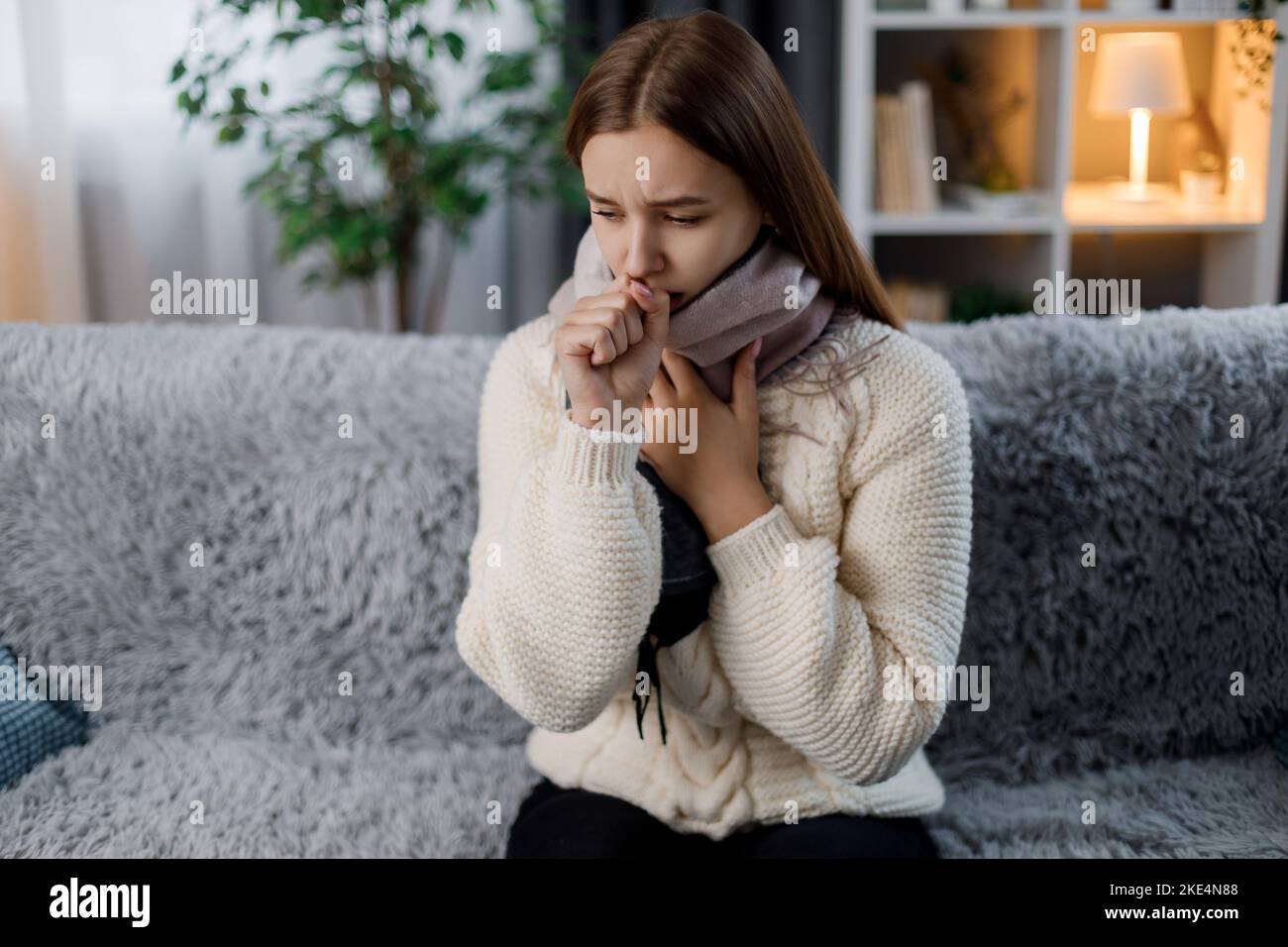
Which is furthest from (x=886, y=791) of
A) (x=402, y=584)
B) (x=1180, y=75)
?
(x=1180, y=75)

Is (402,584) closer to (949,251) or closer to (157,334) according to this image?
(157,334)

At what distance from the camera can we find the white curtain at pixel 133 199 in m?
2.21

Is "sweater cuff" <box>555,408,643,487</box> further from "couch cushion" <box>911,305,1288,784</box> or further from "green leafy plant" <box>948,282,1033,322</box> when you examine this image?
"green leafy plant" <box>948,282,1033,322</box>

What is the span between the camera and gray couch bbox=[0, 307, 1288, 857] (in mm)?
1261

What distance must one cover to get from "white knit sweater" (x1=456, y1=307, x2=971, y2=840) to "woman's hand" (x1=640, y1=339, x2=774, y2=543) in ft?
0.08

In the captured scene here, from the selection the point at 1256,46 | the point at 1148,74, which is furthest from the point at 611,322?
the point at 1148,74

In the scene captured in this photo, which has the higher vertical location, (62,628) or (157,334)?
(157,334)

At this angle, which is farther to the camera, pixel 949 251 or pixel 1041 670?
pixel 949 251

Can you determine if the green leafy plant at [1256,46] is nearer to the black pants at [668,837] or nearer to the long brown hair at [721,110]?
the long brown hair at [721,110]

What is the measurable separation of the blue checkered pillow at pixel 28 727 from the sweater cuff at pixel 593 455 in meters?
0.67

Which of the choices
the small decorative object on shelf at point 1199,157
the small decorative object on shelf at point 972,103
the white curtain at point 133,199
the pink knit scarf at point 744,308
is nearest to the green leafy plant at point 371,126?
the white curtain at point 133,199

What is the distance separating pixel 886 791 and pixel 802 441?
1.06 ft

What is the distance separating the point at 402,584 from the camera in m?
1.34
